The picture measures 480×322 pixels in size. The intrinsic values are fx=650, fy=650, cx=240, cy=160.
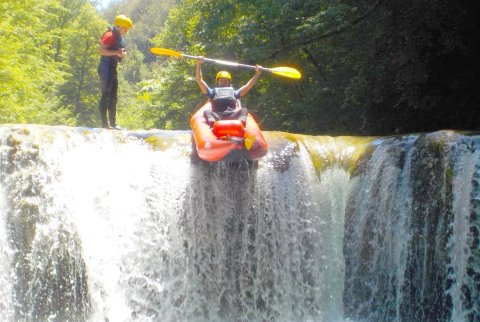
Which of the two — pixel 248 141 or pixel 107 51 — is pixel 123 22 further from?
pixel 248 141

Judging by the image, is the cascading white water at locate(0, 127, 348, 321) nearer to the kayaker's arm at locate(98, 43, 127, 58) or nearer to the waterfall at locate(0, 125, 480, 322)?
the waterfall at locate(0, 125, 480, 322)

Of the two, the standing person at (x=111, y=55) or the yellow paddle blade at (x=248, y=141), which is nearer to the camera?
the yellow paddle blade at (x=248, y=141)

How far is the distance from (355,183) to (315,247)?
2.80 ft

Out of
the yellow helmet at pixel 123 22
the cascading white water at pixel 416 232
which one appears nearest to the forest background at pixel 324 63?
the cascading white water at pixel 416 232

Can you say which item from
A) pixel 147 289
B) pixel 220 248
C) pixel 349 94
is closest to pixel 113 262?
pixel 147 289

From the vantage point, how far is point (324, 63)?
13.8 meters

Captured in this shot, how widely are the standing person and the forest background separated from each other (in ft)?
13.0

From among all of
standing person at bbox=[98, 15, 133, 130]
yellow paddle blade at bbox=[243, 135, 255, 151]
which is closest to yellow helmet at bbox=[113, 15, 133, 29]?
standing person at bbox=[98, 15, 133, 130]

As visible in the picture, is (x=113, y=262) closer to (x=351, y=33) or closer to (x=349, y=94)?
(x=349, y=94)

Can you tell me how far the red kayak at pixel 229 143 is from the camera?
6656 millimetres

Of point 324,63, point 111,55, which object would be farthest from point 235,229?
Answer: point 324,63

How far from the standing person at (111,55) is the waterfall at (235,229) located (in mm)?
867

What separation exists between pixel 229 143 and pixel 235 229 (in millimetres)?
1010

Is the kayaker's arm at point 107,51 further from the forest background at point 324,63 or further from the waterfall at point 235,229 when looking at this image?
the forest background at point 324,63
